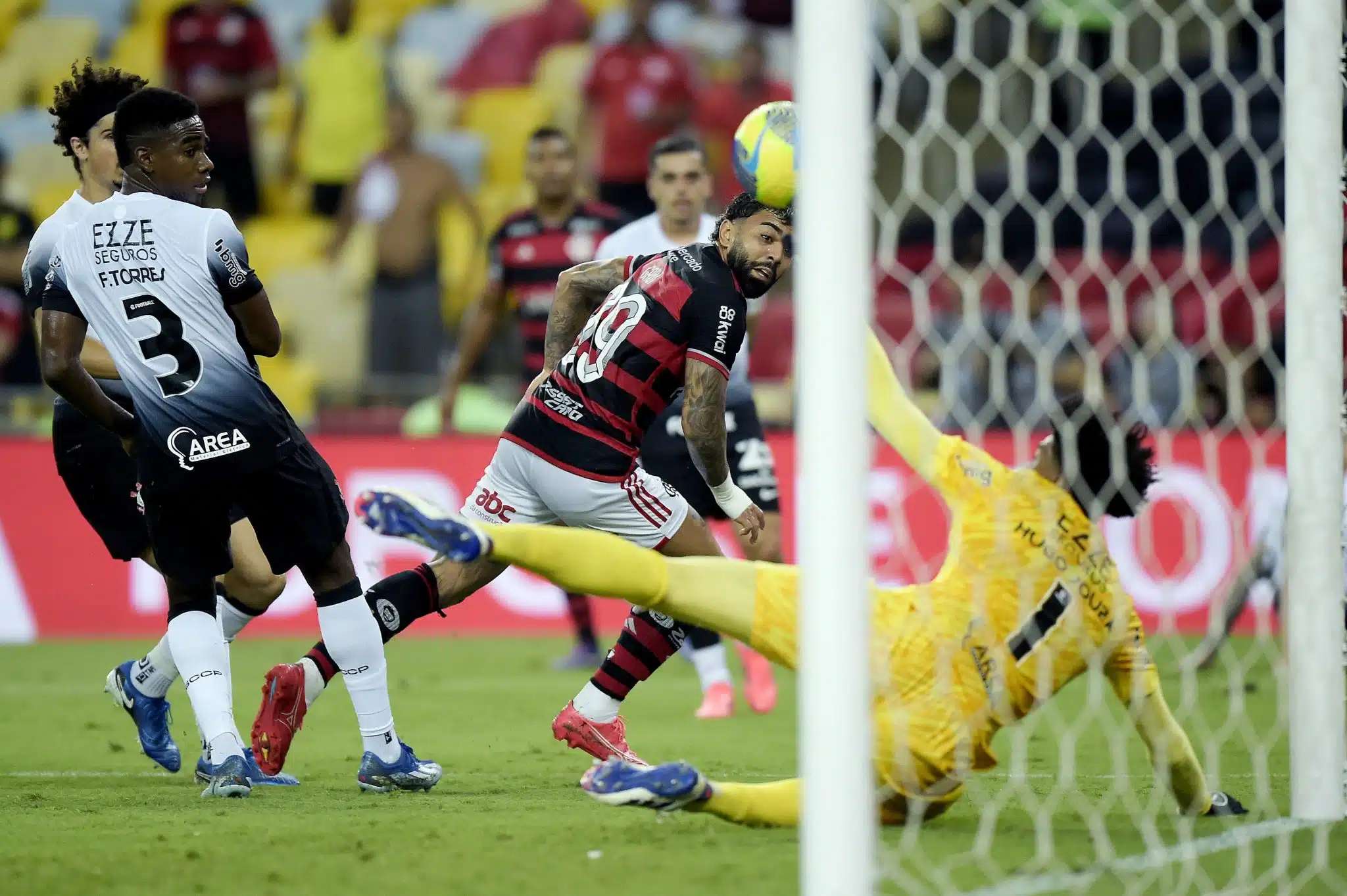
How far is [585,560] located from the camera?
4059 mm

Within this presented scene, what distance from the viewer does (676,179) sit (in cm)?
729

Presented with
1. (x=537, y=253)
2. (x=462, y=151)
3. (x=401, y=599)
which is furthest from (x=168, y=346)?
(x=462, y=151)

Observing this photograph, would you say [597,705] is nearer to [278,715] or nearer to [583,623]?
[278,715]

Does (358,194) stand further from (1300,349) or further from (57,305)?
(1300,349)

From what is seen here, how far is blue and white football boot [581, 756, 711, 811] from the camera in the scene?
370cm

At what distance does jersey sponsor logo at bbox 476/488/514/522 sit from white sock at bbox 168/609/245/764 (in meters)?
0.86

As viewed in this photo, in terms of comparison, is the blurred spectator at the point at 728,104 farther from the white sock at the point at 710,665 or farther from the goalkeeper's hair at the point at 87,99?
the goalkeeper's hair at the point at 87,99

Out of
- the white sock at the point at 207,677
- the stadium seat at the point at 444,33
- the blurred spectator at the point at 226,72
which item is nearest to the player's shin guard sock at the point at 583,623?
the white sock at the point at 207,677

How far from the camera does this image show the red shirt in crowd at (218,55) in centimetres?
1225

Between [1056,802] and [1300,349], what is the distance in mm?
1393

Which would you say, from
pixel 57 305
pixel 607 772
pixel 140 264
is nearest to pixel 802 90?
pixel 607 772

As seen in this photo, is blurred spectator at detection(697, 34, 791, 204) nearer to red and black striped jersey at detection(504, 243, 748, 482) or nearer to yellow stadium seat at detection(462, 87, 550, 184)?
yellow stadium seat at detection(462, 87, 550, 184)

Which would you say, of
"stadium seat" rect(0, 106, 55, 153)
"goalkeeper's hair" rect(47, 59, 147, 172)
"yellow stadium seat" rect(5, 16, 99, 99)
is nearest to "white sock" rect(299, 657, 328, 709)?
"goalkeeper's hair" rect(47, 59, 147, 172)

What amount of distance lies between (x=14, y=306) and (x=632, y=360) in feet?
26.1
